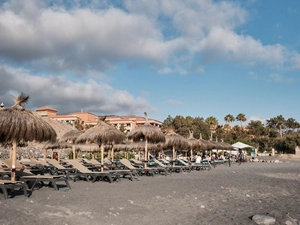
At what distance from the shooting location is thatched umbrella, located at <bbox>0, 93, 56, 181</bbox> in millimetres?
8141

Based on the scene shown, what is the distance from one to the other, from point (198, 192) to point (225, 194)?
2.65 ft

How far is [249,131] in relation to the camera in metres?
70.6

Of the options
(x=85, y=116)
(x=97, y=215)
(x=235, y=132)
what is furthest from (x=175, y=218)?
(x=85, y=116)

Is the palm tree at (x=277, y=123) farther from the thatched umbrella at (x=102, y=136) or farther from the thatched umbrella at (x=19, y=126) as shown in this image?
the thatched umbrella at (x=19, y=126)

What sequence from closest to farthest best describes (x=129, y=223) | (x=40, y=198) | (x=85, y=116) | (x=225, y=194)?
(x=129, y=223), (x=40, y=198), (x=225, y=194), (x=85, y=116)

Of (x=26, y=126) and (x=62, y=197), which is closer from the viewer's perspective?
(x=62, y=197)

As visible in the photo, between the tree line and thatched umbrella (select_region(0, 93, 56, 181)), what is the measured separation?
26972mm

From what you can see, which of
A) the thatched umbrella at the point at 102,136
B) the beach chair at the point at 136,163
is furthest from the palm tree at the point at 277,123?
the thatched umbrella at the point at 102,136

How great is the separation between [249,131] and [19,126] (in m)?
67.7

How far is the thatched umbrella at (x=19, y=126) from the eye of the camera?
8141mm

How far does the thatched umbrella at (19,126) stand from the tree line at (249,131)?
88.5 ft

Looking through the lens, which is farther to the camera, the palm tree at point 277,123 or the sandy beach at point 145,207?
the palm tree at point 277,123

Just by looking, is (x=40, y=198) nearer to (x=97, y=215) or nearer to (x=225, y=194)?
(x=97, y=215)

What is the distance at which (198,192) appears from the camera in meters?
9.45
